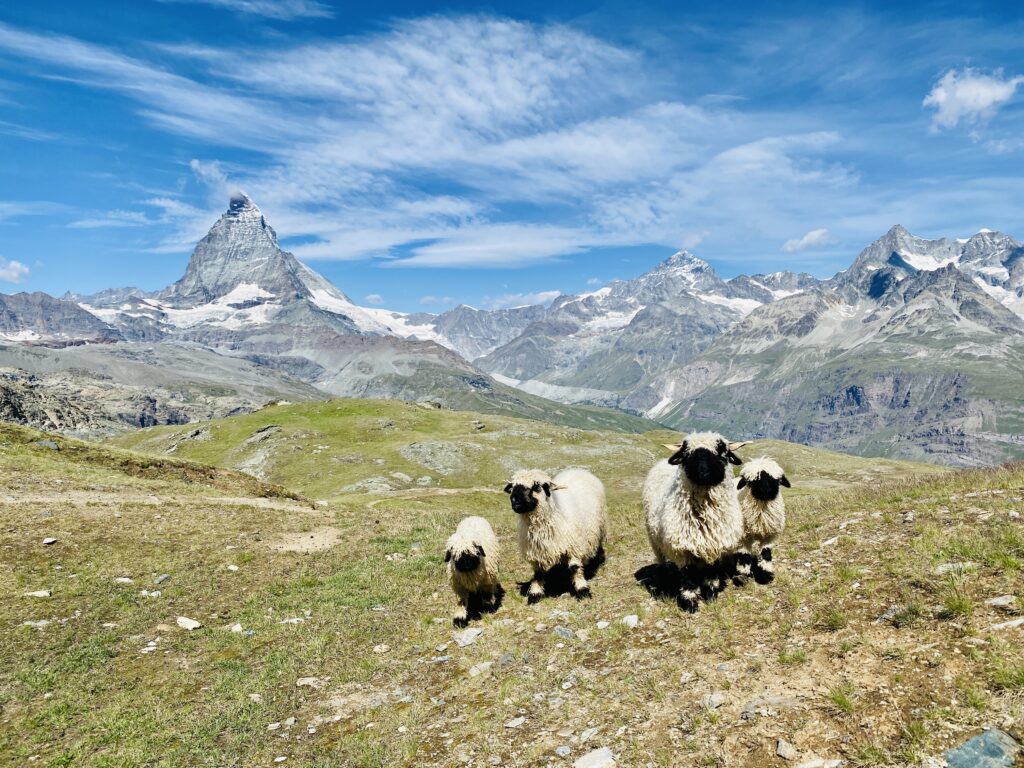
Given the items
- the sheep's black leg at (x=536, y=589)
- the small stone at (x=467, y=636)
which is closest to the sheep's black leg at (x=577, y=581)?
the sheep's black leg at (x=536, y=589)

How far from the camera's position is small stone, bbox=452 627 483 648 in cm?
1420

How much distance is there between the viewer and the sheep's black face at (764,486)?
49.7 ft

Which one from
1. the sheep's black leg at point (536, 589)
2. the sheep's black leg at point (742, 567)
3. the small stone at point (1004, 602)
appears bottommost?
the sheep's black leg at point (536, 589)

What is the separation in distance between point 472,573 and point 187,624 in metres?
8.66

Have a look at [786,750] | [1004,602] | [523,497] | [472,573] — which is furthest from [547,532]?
[1004,602]

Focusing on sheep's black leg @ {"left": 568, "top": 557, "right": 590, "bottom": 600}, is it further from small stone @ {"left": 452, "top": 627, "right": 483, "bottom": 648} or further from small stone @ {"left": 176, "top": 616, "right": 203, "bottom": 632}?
small stone @ {"left": 176, "top": 616, "right": 203, "bottom": 632}

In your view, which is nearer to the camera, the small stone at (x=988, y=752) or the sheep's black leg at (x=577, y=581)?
the small stone at (x=988, y=752)

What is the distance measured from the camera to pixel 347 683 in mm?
12867

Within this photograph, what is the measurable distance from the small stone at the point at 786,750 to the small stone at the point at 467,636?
8570 mm

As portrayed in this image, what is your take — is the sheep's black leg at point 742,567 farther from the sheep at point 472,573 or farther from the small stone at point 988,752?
the small stone at point 988,752

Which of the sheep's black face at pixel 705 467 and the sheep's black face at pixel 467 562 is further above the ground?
the sheep's black face at pixel 705 467

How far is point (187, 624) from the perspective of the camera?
1576cm

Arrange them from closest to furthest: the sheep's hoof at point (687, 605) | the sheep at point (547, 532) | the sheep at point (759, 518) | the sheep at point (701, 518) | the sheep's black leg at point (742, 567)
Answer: the sheep's hoof at point (687, 605), the sheep at point (701, 518), the sheep's black leg at point (742, 567), the sheep at point (759, 518), the sheep at point (547, 532)

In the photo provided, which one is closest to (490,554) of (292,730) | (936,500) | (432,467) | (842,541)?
(292,730)
